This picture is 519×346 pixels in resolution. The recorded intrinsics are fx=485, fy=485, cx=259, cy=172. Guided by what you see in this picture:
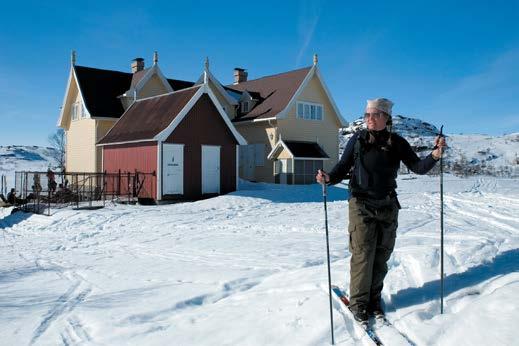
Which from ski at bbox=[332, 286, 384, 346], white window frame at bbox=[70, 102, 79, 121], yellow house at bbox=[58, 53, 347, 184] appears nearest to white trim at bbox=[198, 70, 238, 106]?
yellow house at bbox=[58, 53, 347, 184]

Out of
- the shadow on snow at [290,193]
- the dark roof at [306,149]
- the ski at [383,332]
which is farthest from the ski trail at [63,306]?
the dark roof at [306,149]

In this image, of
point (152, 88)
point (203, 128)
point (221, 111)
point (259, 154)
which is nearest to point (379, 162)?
point (203, 128)

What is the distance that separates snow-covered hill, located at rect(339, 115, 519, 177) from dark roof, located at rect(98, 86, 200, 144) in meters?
31.3

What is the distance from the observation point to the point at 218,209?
1723cm

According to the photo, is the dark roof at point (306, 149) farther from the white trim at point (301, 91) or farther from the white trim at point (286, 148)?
the white trim at point (301, 91)

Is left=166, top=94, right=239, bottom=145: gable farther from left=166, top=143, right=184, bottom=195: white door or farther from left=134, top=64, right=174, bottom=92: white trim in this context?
left=134, top=64, right=174, bottom=92: white trim

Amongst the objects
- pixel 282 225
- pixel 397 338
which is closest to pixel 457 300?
pixel 397 338

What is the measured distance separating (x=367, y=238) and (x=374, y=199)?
36 centimetres

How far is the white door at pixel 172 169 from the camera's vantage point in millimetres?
19438

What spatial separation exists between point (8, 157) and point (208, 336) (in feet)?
244

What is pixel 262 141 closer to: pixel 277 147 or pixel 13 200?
pixel 277 147

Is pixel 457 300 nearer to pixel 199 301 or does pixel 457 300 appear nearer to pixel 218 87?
pixel 199 301

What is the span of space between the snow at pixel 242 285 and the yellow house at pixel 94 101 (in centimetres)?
1392

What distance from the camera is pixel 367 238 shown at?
438cm
